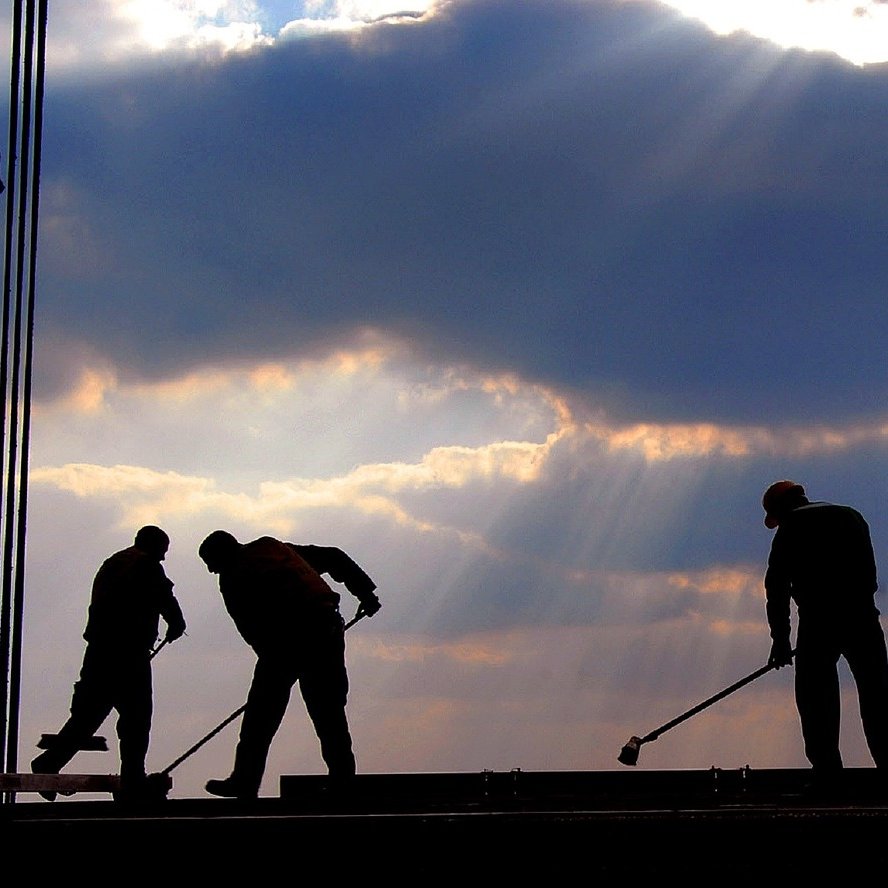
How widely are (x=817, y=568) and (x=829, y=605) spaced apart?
233 mm

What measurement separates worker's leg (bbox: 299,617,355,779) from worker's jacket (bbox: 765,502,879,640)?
9.33 feet

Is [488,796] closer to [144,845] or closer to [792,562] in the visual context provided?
[792,562]

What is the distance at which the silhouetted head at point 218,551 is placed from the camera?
11.2 m

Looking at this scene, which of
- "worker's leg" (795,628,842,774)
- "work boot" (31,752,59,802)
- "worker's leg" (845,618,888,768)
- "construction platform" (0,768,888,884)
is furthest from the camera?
"work boot" (31,752,59,802)

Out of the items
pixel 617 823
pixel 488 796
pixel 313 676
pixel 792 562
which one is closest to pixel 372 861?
pixel 617 823

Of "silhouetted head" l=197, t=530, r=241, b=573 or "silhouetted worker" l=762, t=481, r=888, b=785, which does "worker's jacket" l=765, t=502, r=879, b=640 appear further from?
"silhouetted head" l=197, t=530, r=241, b=573

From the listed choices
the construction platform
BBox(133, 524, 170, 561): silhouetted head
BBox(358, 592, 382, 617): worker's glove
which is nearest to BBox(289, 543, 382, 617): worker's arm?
BBox(358, 592, 382, 617): worker's glove

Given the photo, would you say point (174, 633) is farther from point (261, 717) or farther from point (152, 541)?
point (261, 717)

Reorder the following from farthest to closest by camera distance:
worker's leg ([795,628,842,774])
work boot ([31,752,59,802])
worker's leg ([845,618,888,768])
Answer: work boot ([31,752,59,802]) → worker's leg ([845,618,888,768]) → worker's leg ([795,628,842,774])

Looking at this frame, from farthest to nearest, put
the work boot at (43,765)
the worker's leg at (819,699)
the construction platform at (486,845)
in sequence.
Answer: the work boot at (43,765) → the worker's leg at (819,699) → the construction platform at (486,845)

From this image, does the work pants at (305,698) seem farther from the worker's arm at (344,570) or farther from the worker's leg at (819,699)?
the worker's leg at (819,699)

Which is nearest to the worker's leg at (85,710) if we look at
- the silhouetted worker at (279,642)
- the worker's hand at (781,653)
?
the silhouetted worker at (279,642)

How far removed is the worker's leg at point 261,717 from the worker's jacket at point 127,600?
2.29 m

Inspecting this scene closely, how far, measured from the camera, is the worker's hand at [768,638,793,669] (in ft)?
33.5
